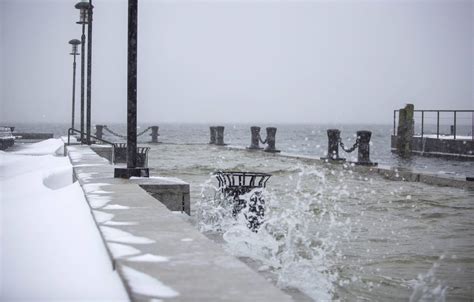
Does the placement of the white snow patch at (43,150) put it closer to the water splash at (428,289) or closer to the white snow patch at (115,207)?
the white snow patch at (115,207)

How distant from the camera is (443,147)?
3109cm

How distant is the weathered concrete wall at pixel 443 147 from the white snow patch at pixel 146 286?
28314mm

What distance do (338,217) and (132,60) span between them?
4.50 meters

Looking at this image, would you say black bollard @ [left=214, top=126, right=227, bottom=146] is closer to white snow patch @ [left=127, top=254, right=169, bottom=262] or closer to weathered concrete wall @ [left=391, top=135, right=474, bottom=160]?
weathered concrete wall @ [left=391, top=135, right=474, bottom=160]

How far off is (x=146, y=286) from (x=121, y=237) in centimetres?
130

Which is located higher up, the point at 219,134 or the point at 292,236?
the point at 219,134

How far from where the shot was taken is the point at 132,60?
27.8ft

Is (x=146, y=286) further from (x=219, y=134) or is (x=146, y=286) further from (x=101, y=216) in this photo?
(x=219, y=134)

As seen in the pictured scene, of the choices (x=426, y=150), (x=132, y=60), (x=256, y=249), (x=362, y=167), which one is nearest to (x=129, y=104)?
(x=132, y=60)

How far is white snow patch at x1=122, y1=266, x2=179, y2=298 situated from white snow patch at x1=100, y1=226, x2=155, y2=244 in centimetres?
76

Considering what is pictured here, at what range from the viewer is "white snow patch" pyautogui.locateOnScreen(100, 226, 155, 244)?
4.09m

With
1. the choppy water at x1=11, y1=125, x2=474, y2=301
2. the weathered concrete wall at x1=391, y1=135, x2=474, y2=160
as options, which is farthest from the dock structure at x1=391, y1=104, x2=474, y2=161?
the choppy water at x1=11, y1=125, x2=474, y2=301

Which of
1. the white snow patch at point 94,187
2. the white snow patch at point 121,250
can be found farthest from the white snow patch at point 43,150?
the white snow patch at point 121,250

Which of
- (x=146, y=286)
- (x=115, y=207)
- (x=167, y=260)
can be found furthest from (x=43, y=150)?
(x=146, y=286)
